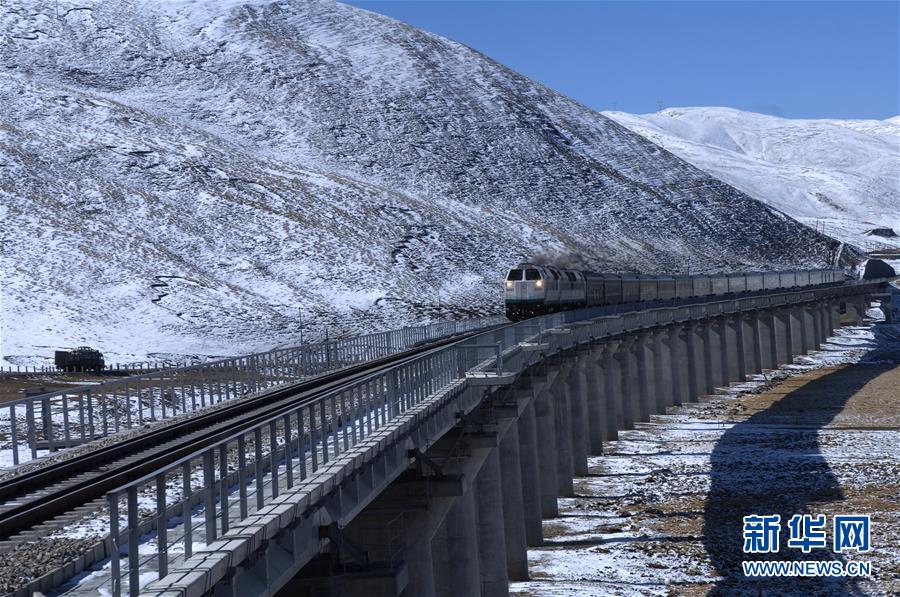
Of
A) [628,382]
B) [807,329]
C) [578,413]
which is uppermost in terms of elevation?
[807,329]

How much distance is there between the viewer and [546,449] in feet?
146

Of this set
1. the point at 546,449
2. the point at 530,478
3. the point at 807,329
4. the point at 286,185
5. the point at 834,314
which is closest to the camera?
the point at 530,478

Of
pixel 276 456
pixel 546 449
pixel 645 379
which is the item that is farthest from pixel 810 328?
pixel 276 456

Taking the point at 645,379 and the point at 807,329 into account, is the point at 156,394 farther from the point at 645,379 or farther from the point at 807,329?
the point at 807,329

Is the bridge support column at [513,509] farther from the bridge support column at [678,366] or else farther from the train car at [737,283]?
the train car at [737,283]

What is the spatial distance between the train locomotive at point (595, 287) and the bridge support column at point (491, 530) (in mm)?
31980

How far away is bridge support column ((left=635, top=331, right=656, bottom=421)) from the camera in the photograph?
69.4 metres

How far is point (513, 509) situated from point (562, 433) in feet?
44.9

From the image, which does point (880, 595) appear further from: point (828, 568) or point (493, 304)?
point (493, 304)

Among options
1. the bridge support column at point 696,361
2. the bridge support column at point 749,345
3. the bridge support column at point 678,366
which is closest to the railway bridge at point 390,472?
the bridge support column at point 678,366

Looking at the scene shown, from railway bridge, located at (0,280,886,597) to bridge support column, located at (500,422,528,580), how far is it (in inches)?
2.0

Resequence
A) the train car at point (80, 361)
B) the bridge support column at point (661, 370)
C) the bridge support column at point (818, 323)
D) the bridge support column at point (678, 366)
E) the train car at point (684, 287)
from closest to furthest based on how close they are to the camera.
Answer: the train car at point (80, 361) < the bridge support column at point (661, 370) < the bridge support column at point (678, 366) < the train car at point (684, 287) < the bridge support column at point (818, 323)

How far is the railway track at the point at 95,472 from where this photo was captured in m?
13.2

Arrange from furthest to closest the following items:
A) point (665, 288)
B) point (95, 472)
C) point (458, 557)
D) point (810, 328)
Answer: point (810, 328) → point (665, 288) → point (458, 557) → point (95, 472)
